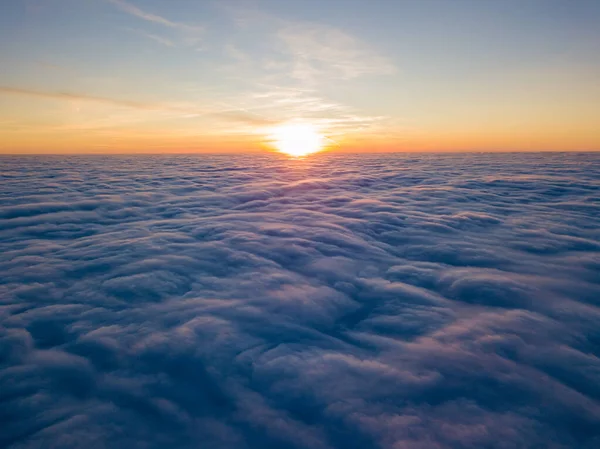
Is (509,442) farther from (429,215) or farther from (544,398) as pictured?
(429,215)

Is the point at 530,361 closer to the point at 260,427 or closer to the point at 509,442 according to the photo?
the point at 509,442

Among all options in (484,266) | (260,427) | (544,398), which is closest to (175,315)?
(260,427)

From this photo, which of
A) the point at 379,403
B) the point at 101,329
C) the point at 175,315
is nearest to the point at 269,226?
the point at 175,315

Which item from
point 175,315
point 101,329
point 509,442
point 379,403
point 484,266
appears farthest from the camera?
point 484,266

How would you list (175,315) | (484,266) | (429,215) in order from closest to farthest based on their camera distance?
(175,315) → (484,266) → (429,215)

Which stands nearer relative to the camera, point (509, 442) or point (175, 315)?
point (509, 442)

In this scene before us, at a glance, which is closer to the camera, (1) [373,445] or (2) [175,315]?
(1) [373,445]

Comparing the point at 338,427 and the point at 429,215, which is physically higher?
the point at 429,215
